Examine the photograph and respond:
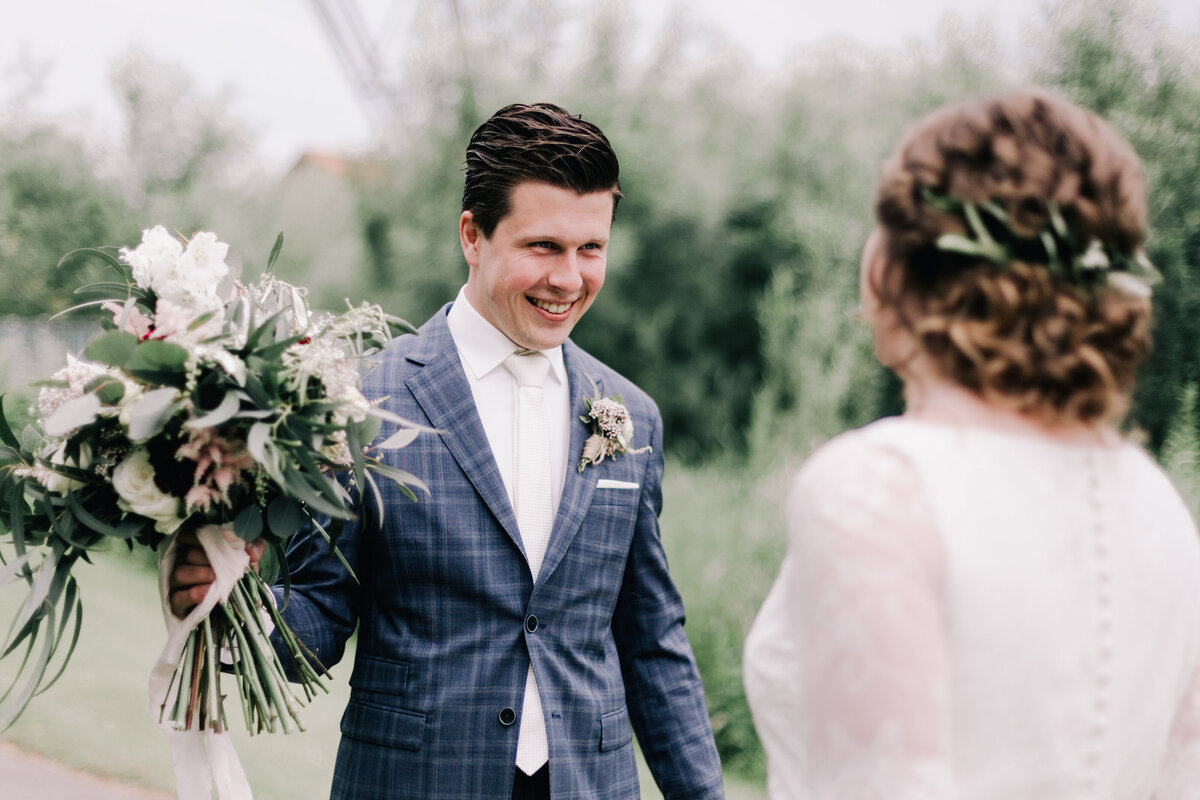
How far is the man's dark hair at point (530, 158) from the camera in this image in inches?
95.0

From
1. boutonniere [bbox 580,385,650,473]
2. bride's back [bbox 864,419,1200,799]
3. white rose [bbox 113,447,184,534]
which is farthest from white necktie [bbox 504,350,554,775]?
bride's back [bbox 864,419,1200,799]

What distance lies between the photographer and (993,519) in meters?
1.20

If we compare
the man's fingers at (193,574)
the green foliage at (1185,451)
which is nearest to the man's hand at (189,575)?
the man's fingers at (193,574)

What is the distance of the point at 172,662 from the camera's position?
76.0 inches

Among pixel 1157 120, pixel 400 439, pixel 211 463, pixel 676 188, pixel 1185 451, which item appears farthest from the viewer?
pixel 676 188

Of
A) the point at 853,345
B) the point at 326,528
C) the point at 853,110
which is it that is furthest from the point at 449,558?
the point at 853,110

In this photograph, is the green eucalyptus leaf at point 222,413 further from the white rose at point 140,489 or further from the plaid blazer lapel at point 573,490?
the plaid blazer lapel at point 573,490

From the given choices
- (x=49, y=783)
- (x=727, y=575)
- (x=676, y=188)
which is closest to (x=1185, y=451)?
(x=727, y=575)

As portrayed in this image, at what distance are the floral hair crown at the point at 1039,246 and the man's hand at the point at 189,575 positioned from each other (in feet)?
4.61

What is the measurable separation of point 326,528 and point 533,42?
14.2 metres

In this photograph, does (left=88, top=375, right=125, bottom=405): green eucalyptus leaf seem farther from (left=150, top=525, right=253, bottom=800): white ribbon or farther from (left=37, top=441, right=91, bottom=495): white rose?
(left=150, top=525, right=253, bottom=800): white ribbon

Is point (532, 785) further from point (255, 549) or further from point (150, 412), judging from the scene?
point (150, 412)

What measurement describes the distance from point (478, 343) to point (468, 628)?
70cm

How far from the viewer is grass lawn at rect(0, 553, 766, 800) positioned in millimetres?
5039
